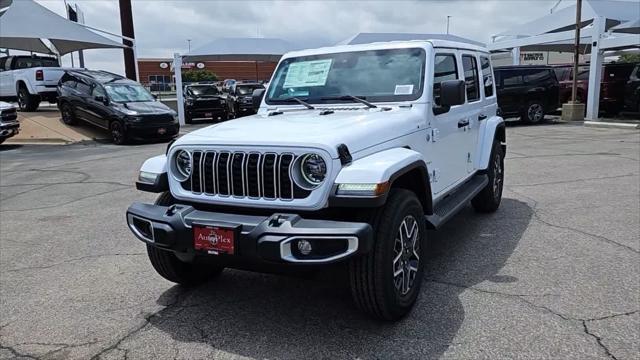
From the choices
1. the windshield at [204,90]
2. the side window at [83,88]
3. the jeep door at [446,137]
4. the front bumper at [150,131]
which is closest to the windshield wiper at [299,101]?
the jeep door at [446,137]

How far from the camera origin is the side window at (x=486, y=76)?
19.9 ft

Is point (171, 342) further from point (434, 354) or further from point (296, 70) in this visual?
point (296, 70)

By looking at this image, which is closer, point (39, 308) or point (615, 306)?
point (615, 306)

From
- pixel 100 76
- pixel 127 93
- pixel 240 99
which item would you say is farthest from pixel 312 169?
pixel 240 99

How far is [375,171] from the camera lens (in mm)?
3096

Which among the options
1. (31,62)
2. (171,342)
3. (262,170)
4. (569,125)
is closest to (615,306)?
(262,170)

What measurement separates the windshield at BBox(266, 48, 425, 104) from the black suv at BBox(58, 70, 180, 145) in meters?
11.2

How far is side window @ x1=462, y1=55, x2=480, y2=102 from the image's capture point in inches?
212

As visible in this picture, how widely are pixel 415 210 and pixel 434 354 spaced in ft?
3.01

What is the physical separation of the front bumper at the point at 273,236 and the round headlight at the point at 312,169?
0.25 m

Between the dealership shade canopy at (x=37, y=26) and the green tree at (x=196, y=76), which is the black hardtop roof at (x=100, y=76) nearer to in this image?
the dealership shade canopy at (x=37, y=26)

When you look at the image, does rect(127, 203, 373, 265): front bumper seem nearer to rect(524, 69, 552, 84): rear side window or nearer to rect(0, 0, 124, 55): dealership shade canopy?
rect(524, 69, 552, 84): rear side window

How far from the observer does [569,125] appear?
17922mm

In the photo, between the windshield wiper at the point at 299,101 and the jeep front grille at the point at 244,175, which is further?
the windshield wiper at the point at 299,101
